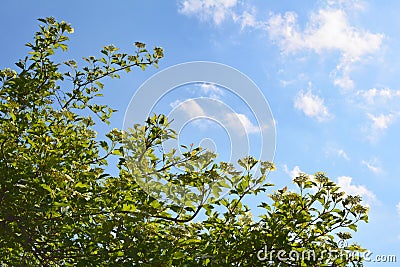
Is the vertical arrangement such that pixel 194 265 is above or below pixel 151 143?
below

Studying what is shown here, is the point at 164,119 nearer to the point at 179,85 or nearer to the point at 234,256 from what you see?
the point at 179,85

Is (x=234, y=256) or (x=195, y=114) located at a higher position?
(x=195, y=114)

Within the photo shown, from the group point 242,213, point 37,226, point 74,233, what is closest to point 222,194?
point 242,213

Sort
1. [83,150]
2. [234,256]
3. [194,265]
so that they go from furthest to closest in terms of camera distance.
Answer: [83,150] → [234,256] → [194,265]

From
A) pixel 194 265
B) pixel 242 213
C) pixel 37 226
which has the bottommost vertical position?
pixel 194 265

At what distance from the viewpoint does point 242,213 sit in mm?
3844

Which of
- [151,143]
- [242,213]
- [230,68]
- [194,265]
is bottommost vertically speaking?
[194,265]

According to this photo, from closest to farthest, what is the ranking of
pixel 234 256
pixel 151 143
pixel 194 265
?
1. pixel 194 265
2. pixel 234 256
3. pixel 151 143

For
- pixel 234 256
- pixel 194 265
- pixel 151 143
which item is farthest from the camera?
pixel 151 143

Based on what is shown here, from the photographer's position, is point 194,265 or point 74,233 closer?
point 194,265

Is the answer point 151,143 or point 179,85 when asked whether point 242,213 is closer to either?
point 151,143

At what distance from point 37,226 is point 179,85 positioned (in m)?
1.92

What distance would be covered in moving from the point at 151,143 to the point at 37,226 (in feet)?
4.52

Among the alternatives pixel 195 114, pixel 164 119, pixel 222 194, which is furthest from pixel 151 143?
pixel 222 194
